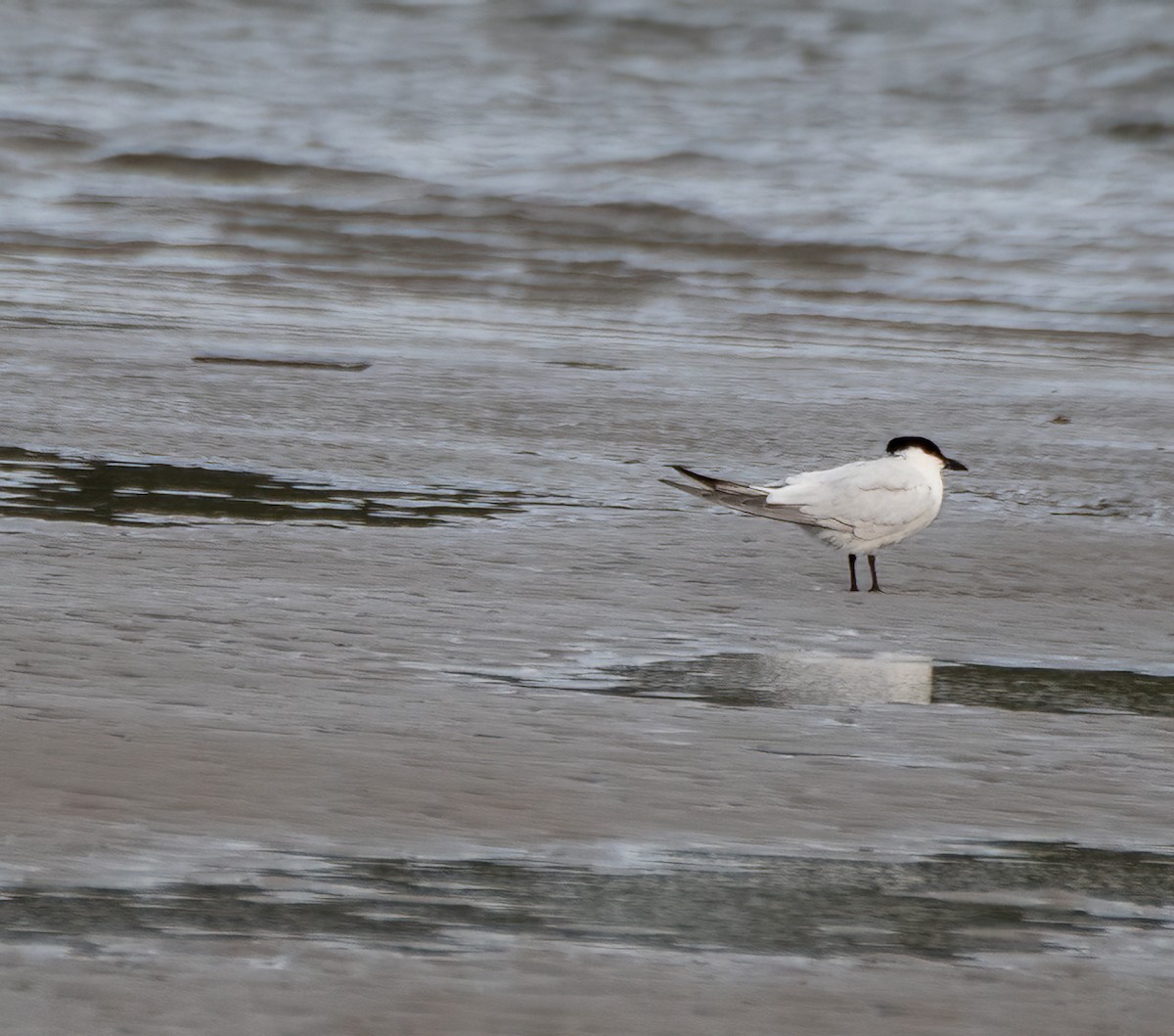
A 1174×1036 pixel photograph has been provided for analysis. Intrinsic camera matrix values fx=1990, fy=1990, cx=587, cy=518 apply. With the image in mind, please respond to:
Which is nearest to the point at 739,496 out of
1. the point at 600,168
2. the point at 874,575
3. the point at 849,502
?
the point at 849,502

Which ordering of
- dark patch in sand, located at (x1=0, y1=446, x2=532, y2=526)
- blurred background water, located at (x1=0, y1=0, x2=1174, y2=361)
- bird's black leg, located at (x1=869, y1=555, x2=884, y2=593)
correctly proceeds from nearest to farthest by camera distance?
bird's black leg, located at (x1=869, y1=555, x2=884, y2=593), dark patch in sand, located at (x1=0, y1=446, x2=532, y2=526), blurred background water, located at (x1=0, y1=0, x2=1174, y2=361)

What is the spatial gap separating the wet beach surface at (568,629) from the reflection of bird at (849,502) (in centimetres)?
19

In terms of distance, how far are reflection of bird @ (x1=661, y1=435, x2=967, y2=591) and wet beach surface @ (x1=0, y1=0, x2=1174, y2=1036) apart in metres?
0.19

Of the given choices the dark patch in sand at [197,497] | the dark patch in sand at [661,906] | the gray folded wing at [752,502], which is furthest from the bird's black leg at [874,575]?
the dark patch in sand at [661,906]

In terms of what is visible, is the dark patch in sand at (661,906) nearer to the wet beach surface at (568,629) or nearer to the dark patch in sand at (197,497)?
the wet beach surface at (568,629)

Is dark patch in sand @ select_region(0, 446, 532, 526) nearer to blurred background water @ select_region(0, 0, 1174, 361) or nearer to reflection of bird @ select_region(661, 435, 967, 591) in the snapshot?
reflection of bird @ select_region(661, 435, 967, 591)

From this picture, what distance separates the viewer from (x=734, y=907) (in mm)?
2707

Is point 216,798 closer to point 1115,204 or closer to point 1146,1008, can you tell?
point 1146,1008

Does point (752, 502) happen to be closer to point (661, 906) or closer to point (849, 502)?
point (849, 502)

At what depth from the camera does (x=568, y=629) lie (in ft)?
15.6

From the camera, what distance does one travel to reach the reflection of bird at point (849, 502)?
5.77 meters

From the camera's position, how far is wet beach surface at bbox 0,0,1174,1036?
2504mm

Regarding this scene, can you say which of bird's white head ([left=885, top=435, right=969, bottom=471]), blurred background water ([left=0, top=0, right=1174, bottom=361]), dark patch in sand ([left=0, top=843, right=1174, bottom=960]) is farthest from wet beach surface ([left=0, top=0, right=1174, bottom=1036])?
bird's white head ([left=885, top=435, right=969, bottom=471])

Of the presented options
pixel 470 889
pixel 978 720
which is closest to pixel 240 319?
pixel 978 720
